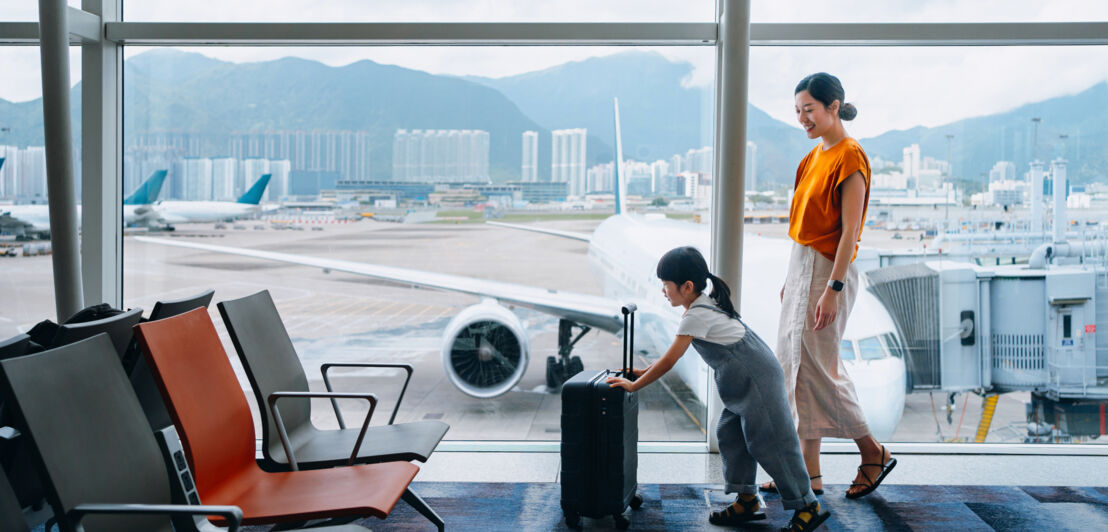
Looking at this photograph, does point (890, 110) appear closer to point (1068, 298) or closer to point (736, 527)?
point (1068, 298)

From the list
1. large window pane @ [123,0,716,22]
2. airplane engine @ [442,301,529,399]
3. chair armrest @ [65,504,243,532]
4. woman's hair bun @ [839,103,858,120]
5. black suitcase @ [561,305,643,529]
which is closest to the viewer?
chair armrest @ [65,504,243,532]

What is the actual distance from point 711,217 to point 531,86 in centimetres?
112

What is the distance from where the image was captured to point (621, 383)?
91.4 inches

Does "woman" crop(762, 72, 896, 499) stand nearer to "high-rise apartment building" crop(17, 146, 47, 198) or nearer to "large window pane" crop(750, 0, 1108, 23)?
"large window pane" crop(750, 0, 1108, 23)

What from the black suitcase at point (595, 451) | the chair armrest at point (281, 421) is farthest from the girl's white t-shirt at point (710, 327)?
the chair armrest at point (281, 421)

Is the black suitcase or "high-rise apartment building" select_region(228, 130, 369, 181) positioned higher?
"high-rise apartment building" select_region(228, 130, 369, 181)

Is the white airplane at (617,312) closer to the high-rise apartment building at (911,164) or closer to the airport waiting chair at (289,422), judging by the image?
the high-rise apartment building at (911,164)

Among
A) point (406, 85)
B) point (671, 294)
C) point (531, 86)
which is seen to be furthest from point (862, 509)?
point (406, 85)

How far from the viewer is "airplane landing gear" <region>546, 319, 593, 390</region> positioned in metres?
4.09

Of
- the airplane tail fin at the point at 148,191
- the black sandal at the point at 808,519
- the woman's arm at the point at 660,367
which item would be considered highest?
the airplane tail fin at the point at 148,191

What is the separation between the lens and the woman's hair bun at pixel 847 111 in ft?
8.41

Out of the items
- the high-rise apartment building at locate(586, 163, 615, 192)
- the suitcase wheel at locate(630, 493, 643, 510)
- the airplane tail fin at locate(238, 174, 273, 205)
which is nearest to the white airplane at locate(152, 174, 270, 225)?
the airplane tail fin at locate(238, 174, 273, 205)

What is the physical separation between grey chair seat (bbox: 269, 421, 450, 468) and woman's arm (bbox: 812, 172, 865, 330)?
1352 millimetres

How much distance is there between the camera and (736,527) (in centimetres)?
242
